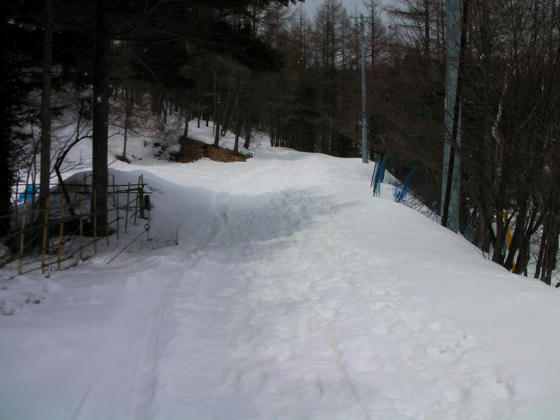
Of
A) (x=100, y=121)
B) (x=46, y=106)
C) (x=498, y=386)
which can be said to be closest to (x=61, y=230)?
(x=46, y=106)

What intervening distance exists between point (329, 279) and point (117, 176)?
9.39 metres

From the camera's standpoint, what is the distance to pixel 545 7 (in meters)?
6.62

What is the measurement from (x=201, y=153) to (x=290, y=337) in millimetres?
27189

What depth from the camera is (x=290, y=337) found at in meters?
4.70

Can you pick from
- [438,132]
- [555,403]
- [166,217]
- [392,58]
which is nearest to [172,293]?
A: [555,403]

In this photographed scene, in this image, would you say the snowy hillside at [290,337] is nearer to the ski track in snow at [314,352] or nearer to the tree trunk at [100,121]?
the ski track in snow at [314,352]

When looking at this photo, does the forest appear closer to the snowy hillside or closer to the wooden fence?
the wooden fence

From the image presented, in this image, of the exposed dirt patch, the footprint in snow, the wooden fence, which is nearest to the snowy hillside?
the footprint in snow

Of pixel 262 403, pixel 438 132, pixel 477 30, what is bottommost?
pixel 262 403

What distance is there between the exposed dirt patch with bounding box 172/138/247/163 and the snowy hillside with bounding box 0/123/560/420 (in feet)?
72.5

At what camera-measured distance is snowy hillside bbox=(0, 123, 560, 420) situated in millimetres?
3332

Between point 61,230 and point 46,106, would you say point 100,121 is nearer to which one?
point 46,106

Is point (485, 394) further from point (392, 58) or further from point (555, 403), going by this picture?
point (392, 58)

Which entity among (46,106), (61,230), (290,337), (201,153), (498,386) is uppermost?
(46,106)
